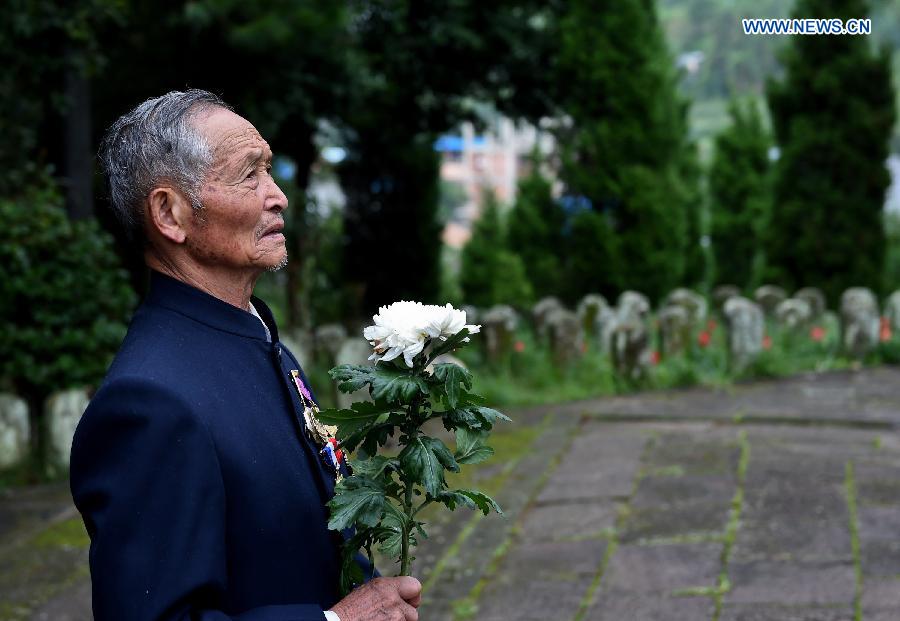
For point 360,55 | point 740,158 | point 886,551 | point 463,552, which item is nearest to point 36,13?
point 360,55

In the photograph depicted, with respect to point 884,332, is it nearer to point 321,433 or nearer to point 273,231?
point 321,433

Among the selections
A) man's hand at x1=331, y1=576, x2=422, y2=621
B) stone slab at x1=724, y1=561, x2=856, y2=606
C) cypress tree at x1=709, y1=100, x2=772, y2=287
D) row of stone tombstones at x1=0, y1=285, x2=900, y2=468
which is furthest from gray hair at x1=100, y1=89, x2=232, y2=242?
cypress tree at x1=709, y1=100, x2=772, y2=287

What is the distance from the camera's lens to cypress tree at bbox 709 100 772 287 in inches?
682

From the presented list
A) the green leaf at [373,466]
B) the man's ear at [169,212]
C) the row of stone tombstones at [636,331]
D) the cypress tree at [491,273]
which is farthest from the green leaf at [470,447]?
the cypress tree at [491,273]

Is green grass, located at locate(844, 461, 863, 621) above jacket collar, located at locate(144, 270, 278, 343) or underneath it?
underneath

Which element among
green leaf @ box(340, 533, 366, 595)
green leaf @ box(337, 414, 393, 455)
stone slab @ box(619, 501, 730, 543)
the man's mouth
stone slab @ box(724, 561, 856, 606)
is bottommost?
stone slab @ box(724, 561, 856, 606)

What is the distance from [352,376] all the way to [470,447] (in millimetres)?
265

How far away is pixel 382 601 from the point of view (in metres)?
2.10

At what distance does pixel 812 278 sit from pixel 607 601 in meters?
7.87

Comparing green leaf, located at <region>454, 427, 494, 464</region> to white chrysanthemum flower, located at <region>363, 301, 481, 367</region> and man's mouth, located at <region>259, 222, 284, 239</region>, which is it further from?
man's mouth, located at <region>259, 222, 284, 239</region>

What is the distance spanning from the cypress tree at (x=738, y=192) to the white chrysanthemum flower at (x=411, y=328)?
15411mm

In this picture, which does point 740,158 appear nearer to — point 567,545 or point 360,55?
point 360,55

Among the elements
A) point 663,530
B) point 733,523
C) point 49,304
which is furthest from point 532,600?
point 49,304

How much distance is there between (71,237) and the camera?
7273 millimetres
